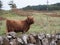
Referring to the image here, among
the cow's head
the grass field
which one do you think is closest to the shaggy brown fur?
the cow's head

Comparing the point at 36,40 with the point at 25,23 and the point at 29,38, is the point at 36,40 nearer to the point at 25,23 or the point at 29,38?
the point at 29,38

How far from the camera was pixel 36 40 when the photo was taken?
8.01m

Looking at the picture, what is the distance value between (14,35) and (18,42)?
224 millimetres

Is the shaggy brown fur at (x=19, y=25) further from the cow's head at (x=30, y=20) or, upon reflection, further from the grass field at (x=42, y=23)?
the grass field at (x=42, y=23)

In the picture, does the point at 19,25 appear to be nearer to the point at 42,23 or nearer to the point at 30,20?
the point at 30,20

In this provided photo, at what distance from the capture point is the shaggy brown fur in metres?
8.44

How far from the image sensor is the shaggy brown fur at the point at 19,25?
8.44 metres

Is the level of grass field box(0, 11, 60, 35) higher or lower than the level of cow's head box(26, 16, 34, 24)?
lower

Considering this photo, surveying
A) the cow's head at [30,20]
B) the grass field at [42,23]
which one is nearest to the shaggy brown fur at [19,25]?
the cow's head at [30,20]

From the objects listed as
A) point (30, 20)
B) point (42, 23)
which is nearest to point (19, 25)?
point (30, 20)

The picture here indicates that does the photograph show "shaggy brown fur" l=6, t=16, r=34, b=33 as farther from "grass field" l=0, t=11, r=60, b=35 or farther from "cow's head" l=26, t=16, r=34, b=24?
"grass field" l=0, t=11, r=60, b=35

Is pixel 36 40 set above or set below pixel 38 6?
below

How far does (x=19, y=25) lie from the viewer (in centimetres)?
866

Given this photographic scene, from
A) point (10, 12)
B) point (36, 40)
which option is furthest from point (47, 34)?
point (10, 12)
